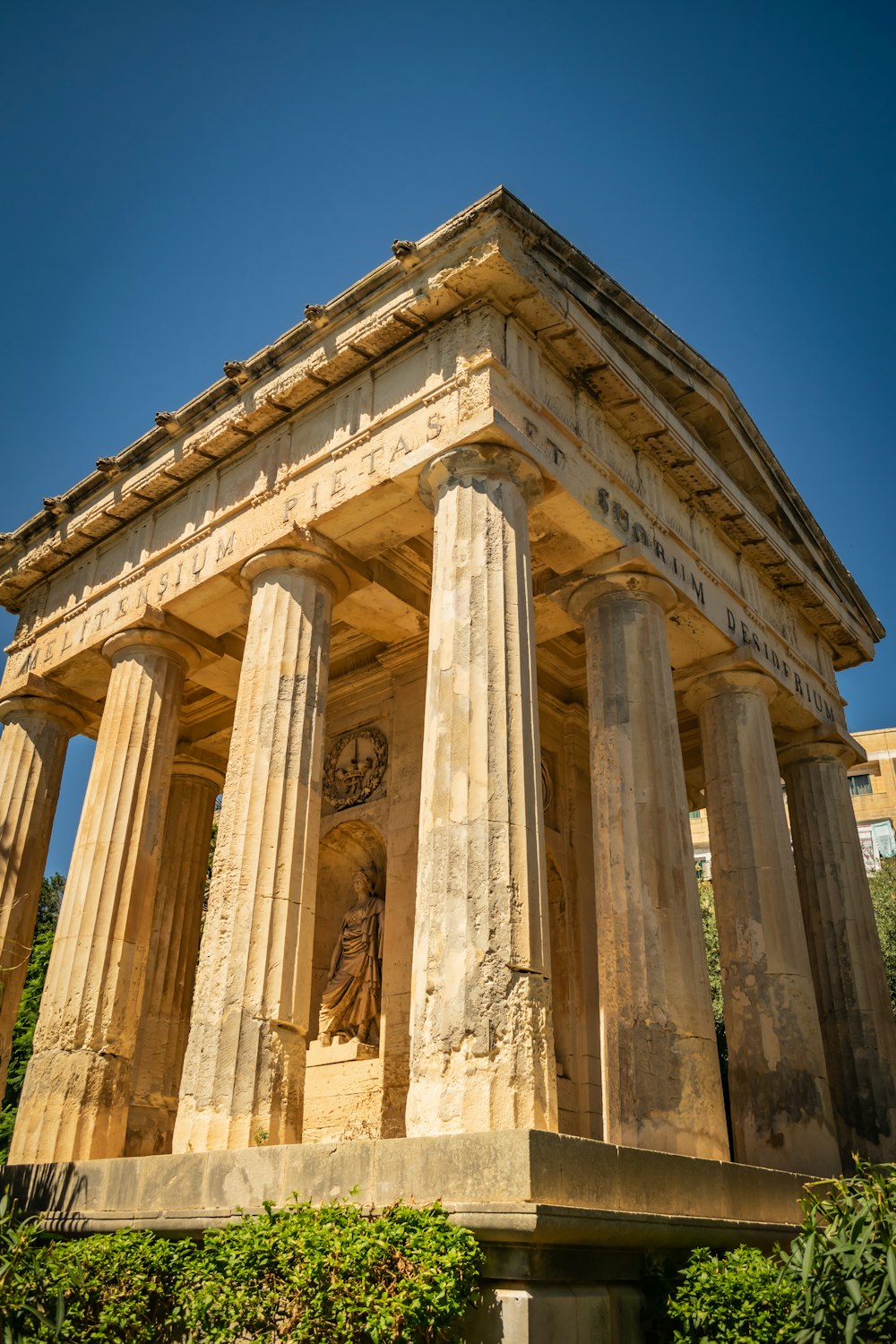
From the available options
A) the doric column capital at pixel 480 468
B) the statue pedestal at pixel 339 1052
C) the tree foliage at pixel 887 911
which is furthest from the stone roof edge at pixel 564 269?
the tree foliage at pixel 887 911

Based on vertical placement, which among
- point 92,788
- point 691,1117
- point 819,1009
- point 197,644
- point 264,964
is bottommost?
point 691,1117

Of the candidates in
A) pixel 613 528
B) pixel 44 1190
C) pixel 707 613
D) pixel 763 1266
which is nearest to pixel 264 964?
pixel 44 1190

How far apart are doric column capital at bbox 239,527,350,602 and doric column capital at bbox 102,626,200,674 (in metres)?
2.36

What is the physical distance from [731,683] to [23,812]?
1086cm

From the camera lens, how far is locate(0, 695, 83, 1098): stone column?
50.4 feet

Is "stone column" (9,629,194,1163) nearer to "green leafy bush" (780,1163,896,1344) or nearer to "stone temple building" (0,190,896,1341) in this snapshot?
"stone temple building" (0,190,896,1341)

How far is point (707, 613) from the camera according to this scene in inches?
607

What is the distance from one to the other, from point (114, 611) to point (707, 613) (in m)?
8.81

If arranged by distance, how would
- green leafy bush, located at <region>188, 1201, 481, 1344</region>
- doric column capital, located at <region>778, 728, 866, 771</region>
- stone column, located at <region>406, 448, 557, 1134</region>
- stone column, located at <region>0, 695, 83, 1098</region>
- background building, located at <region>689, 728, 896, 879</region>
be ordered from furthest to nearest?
background building, located at <region>689, 728, 896, 879</region> → doric column capital, located at <region>778, 728, 866, 771</region> → stone column, located at <region>0, 695, 83, 1098</region> → stone column, located at <region>406, 448, 557, 1134</region> → green leafy bush, located at <region>188, 1201, 481, 1344</region>

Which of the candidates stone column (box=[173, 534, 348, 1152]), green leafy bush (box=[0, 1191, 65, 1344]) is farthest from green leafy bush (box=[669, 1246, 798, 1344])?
green leafy bush (box=[0, 1191, 65, 1344])

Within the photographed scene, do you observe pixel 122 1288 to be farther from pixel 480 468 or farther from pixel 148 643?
pixel 148 643

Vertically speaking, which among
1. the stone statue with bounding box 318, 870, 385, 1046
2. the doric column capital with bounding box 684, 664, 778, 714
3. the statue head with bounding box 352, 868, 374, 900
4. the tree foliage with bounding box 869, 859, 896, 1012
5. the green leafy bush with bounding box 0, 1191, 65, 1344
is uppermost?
the tree foliage with bounding box 869, 859, 896, 1012

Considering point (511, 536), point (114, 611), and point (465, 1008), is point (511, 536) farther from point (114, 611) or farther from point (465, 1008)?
point (114, 611)

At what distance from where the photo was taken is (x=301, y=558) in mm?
13633
